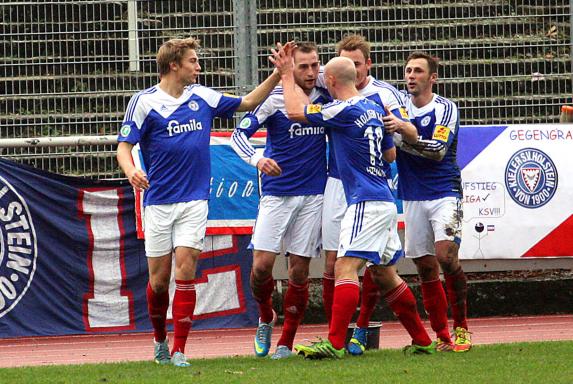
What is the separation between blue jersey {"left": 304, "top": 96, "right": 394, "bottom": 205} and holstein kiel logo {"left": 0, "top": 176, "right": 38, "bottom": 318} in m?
4.81

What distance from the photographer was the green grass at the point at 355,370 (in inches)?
332

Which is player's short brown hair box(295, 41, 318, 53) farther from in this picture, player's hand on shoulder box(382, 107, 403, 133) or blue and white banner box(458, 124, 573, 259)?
blue and white banner box(458, 124, 573, 259)

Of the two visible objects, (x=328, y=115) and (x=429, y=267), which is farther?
(x=429, y=267)

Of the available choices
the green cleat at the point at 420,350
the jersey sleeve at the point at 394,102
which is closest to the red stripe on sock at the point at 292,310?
the green cleat at the point at 420,350

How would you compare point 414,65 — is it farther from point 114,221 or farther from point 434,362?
point 114,221

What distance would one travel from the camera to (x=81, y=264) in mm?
13461

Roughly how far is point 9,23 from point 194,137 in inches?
211

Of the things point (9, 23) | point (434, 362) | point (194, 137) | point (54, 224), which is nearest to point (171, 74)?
point (194, 137)

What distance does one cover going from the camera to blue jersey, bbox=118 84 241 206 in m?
9.75

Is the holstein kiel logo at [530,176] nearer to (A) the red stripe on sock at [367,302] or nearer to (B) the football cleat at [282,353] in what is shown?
(A) the red stripe on sock at [367,302]

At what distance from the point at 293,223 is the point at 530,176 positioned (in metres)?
4.36

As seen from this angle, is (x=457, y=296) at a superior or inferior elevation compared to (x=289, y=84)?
inferior

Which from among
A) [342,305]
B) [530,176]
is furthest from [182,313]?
[530,176]

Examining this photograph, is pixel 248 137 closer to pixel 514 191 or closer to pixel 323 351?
pixel 323 351
